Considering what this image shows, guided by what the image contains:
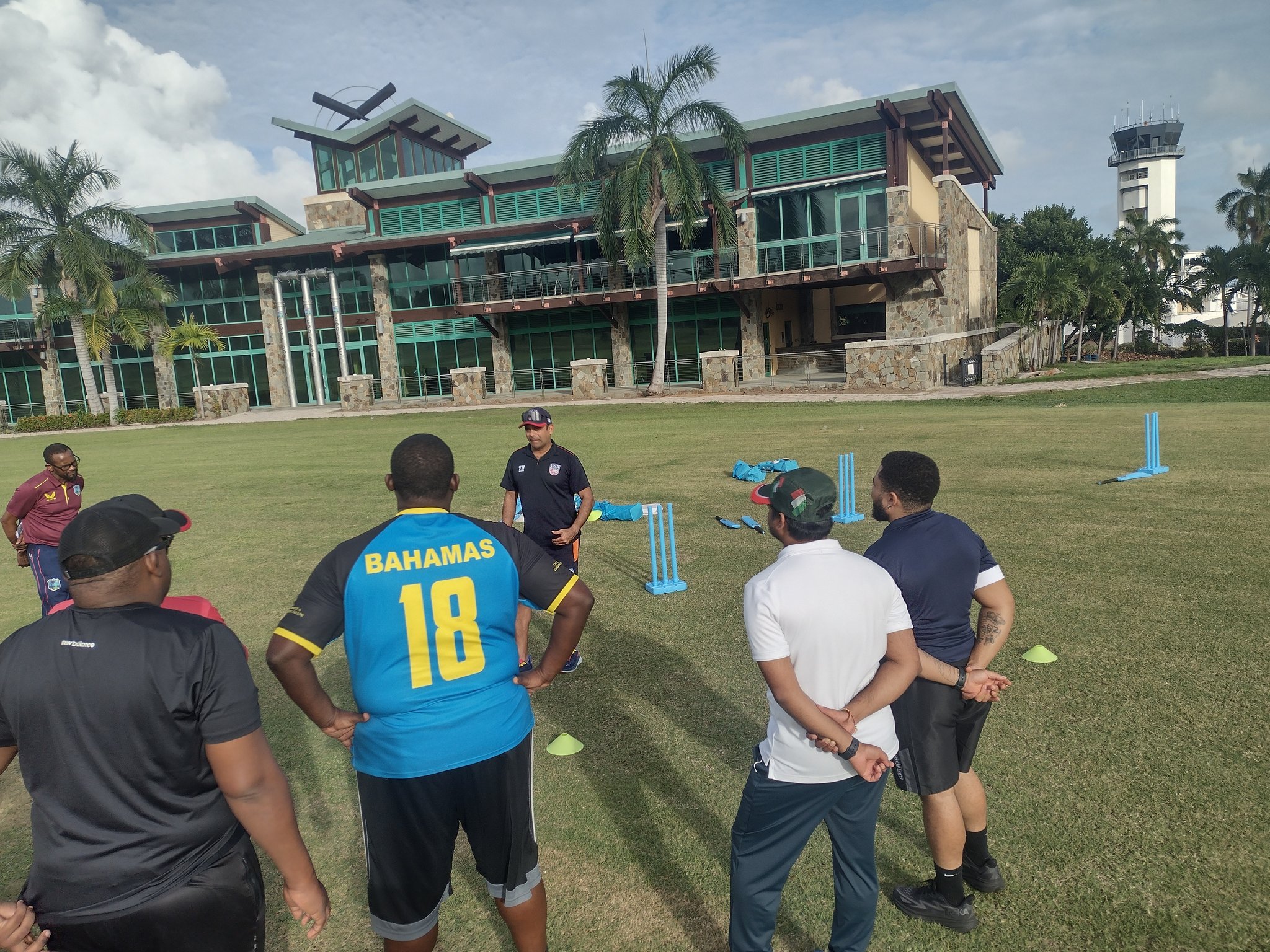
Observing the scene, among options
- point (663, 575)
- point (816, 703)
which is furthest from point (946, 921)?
point (663, 575)

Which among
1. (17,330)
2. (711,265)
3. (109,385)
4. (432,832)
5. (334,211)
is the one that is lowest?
(432,832)

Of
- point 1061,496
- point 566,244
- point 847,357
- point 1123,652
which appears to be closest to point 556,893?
point 1123,652

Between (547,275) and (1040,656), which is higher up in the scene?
(547,275)

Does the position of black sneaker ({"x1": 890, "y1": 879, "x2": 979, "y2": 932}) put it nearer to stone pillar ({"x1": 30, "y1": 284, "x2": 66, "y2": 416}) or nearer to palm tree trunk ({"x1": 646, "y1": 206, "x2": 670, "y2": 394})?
palm tree trunk ({"x1": 646, "y1": 206, "x2": 670, "y2": 394})

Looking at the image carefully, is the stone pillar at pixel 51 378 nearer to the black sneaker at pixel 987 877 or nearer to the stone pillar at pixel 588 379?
the stone pillar at pixel 588 379

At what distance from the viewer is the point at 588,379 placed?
34.4m

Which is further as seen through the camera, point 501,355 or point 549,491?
point 501,355

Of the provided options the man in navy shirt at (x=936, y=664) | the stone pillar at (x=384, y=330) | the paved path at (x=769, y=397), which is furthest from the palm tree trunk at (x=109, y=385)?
the man in navy shirt at (x=936, y=664)

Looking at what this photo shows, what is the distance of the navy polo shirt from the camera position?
3297 mm

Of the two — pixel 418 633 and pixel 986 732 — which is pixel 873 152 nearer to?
pixel 986 732

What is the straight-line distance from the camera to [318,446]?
75.8ft

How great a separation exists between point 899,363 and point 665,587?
74.6 feet

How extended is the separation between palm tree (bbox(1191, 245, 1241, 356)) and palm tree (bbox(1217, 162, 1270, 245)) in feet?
42.0

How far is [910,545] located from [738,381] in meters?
32.0
